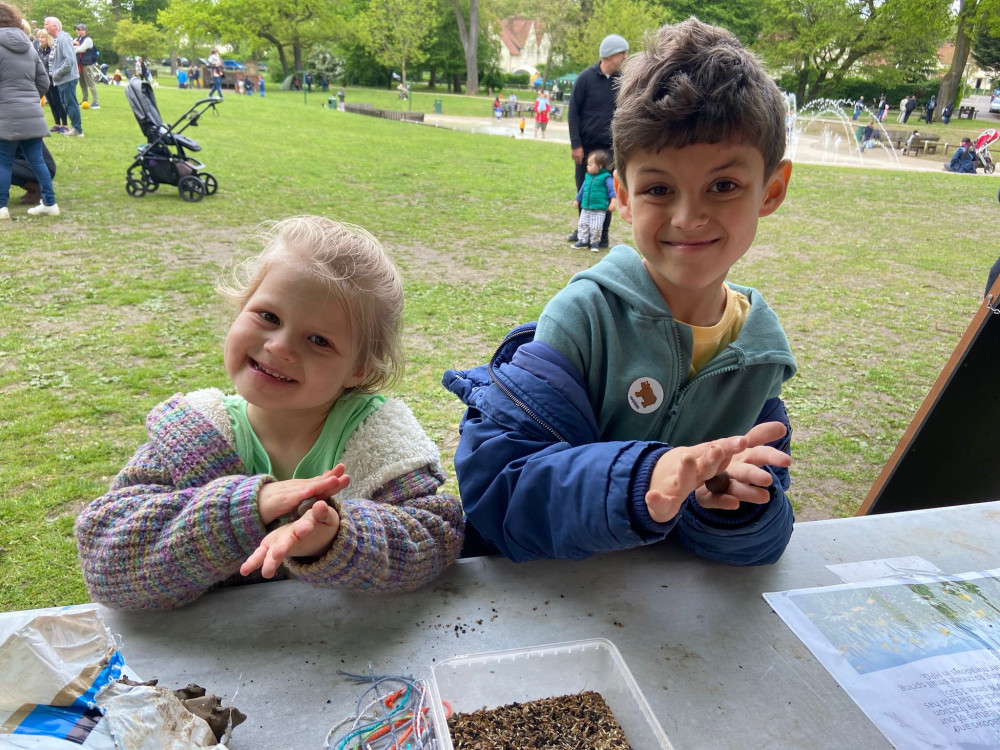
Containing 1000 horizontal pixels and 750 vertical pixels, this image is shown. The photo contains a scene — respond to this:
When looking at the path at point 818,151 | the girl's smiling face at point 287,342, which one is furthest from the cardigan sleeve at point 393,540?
the path at point 818,151

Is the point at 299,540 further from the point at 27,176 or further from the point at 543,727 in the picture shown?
the point at 27,176

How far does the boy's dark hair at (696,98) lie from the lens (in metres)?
1.27

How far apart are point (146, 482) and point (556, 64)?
1957 inches

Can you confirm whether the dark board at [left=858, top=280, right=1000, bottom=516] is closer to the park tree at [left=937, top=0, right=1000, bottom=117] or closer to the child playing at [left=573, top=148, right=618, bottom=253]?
the child playing at [left=573, top=148, right=618, bottom=253]

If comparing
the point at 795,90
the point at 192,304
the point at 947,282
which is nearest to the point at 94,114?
the point at 192,304

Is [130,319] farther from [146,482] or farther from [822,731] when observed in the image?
[822,731]

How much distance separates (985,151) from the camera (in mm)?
19031

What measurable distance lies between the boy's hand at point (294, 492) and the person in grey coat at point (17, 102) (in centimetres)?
689

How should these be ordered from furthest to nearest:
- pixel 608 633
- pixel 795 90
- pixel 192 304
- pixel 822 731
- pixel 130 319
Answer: pixel 795 90, pixel 192 304, pixel 130 319, pixel 608 633, pixel 822 731

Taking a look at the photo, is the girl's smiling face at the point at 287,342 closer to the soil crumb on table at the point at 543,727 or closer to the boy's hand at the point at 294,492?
the boy's hand at the point at 294,492

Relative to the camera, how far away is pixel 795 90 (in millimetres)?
35469

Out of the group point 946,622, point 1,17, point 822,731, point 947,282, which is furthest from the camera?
point 947,282

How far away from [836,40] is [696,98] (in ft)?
135

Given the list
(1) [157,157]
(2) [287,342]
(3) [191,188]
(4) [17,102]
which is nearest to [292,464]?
(2) [287,342]
